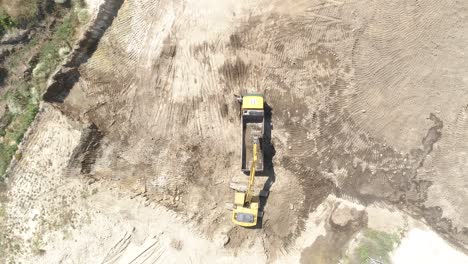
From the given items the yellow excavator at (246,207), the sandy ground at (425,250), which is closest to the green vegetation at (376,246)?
the sandy ground at (425,250)

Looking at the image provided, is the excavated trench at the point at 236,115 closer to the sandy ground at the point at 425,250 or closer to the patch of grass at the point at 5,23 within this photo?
the sandy ground at the point at 425,250

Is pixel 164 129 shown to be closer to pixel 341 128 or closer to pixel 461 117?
pixel 341 128

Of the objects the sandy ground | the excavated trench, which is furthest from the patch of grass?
the sandy ground

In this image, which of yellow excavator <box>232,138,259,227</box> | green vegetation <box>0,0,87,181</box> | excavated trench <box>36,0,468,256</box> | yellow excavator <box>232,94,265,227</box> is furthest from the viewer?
green vegetation <box>0,0,87,181</box>

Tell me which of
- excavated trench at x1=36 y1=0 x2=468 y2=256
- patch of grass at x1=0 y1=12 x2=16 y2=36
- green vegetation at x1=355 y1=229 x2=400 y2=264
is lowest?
green vegetation at x1=355 y1=229 x2=400 y2=264

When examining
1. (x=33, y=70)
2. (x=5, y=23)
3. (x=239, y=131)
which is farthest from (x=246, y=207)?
(x=5, y=23)

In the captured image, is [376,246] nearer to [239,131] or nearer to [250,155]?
[250,155]

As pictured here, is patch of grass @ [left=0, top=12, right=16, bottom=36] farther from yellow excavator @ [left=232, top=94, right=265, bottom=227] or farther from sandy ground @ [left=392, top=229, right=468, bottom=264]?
sandy ground @ [left=392, top=229, right=468, bottom=264]
